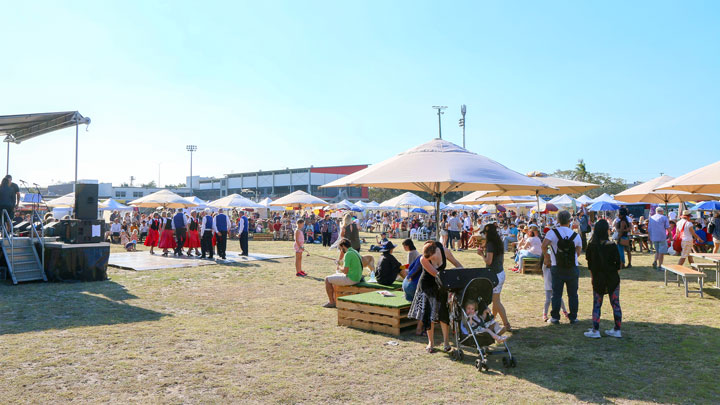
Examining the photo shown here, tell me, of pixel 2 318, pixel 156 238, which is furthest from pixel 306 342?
pixel 156 238

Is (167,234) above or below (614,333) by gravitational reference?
above

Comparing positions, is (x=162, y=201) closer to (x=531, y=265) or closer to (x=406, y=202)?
(x=406, y=202)

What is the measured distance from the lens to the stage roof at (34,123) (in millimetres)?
10664

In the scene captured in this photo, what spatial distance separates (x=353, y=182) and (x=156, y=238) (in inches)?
522

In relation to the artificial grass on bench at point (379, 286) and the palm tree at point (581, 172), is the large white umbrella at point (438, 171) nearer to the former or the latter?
the artificial grass on bench at point (379, 286)

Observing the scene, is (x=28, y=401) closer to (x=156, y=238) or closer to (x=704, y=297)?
(x=704, y=297)

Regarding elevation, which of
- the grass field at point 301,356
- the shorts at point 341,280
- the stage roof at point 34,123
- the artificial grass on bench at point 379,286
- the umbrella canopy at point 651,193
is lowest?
the grass field at point 301,356

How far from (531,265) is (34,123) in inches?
519

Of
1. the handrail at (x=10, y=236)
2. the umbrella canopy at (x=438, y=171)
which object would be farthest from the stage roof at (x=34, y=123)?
the umbrella canopy at (x=438, y=171)

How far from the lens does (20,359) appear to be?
4.88 meters

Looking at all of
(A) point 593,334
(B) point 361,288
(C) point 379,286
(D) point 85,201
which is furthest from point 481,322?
(D) point 85,201

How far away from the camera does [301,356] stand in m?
5.12

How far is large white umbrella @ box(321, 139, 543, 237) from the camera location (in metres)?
6.08

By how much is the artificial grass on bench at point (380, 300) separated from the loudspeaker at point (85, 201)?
7543 mm
